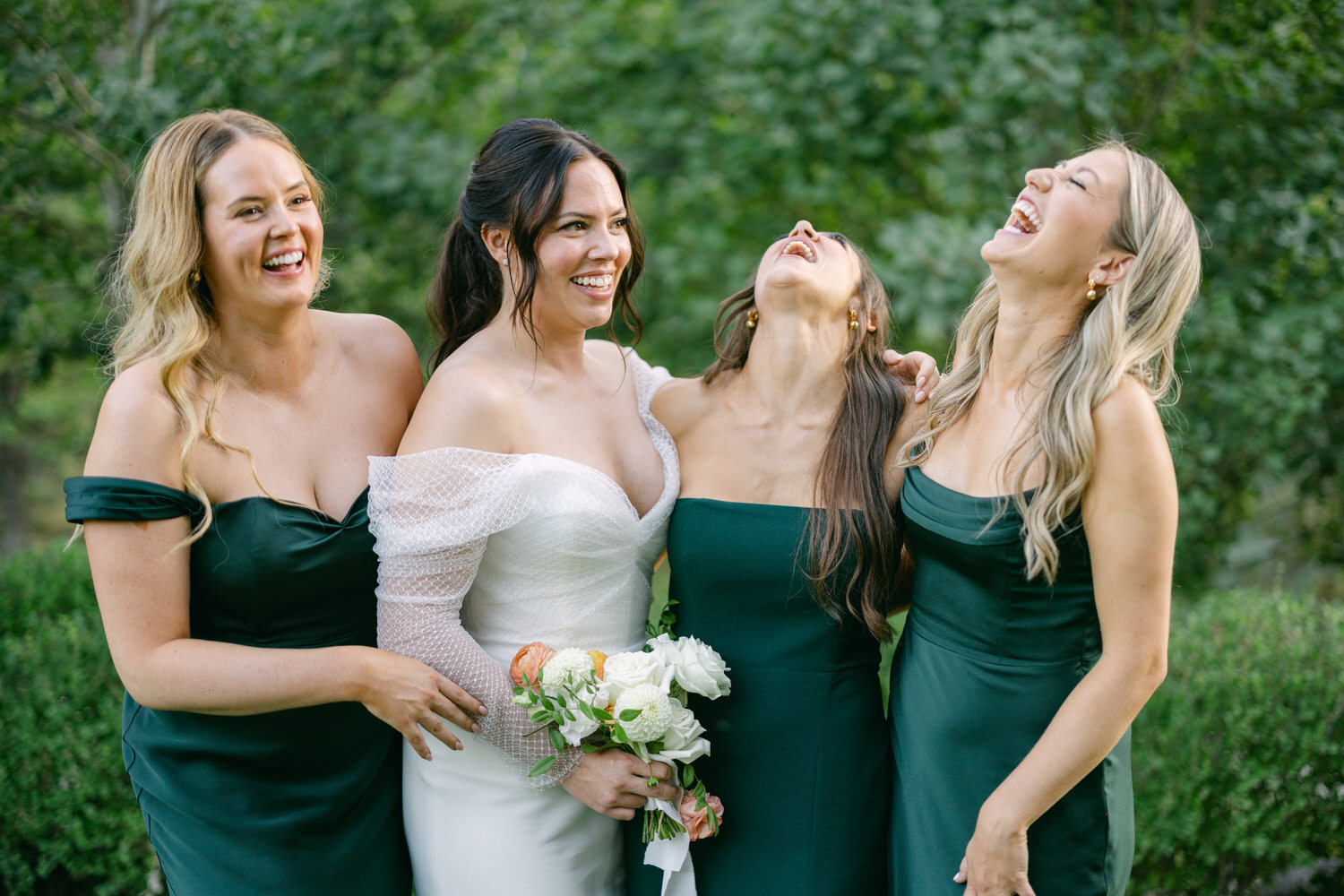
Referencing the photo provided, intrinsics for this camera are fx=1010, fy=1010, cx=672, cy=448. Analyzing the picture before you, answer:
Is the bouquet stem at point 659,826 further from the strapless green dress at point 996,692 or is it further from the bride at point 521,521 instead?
the strapless green dress at point 996,692

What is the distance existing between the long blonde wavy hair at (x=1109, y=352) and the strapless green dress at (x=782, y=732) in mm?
665

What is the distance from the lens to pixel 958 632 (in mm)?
2480

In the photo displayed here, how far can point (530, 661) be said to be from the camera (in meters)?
2.55

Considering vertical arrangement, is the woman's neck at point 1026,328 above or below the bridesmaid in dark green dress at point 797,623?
above

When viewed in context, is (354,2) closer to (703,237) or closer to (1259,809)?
(703,237)

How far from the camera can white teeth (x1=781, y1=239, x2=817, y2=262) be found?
2955 millimetres

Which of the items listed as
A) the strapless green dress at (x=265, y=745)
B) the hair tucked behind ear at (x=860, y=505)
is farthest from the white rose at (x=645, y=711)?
the strapless green dress at (x=265, y=745)

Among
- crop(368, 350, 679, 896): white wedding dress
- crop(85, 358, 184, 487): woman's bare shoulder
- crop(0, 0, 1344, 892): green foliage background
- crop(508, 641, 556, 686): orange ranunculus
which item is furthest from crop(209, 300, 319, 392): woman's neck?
crop(0, 0, 1344, 892): green foliage background

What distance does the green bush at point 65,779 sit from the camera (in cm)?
376

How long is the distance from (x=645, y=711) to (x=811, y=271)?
1.32 meters

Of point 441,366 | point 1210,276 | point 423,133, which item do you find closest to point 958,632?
point 441,366

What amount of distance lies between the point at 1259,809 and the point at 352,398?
3.40m

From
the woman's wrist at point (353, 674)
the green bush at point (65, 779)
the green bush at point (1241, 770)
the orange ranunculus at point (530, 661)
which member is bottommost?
the green bush at point (1241, 770)

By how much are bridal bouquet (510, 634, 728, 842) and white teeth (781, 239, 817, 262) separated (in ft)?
3.81
